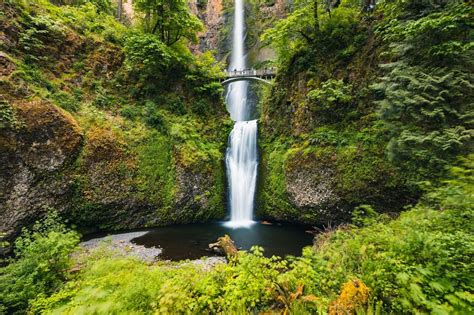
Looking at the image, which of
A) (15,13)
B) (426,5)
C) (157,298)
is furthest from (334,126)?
(15,13)

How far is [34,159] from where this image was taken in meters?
7.62

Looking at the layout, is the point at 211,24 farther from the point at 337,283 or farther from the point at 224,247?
the point at 337,283

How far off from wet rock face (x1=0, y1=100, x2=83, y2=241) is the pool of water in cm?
344

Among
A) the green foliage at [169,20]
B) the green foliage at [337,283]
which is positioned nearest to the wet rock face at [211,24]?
the green foliage at [169,20]

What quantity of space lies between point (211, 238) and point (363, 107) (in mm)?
8278

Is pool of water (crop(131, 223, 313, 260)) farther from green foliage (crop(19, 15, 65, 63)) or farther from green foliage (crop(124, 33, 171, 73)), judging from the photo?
green foliage (crop(19, 15, 65, 63))

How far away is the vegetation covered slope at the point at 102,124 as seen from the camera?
760 centimetres

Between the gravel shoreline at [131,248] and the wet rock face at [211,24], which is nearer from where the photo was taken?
the gravel shoreline at [131,248]

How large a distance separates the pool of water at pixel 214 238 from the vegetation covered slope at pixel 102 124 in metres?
0.92

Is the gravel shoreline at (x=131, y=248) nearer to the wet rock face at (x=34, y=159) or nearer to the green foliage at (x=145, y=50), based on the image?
the wet rock face at (x=34, y=159)

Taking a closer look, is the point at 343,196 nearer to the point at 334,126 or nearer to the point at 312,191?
the point at 312,191

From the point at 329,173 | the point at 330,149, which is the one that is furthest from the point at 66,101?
the point at 329,173

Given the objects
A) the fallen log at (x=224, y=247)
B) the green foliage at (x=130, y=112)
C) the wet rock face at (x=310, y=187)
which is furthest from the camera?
the green foliage at (x=130, y=112)

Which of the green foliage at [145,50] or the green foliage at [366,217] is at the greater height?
the green foliage at [145,50]
